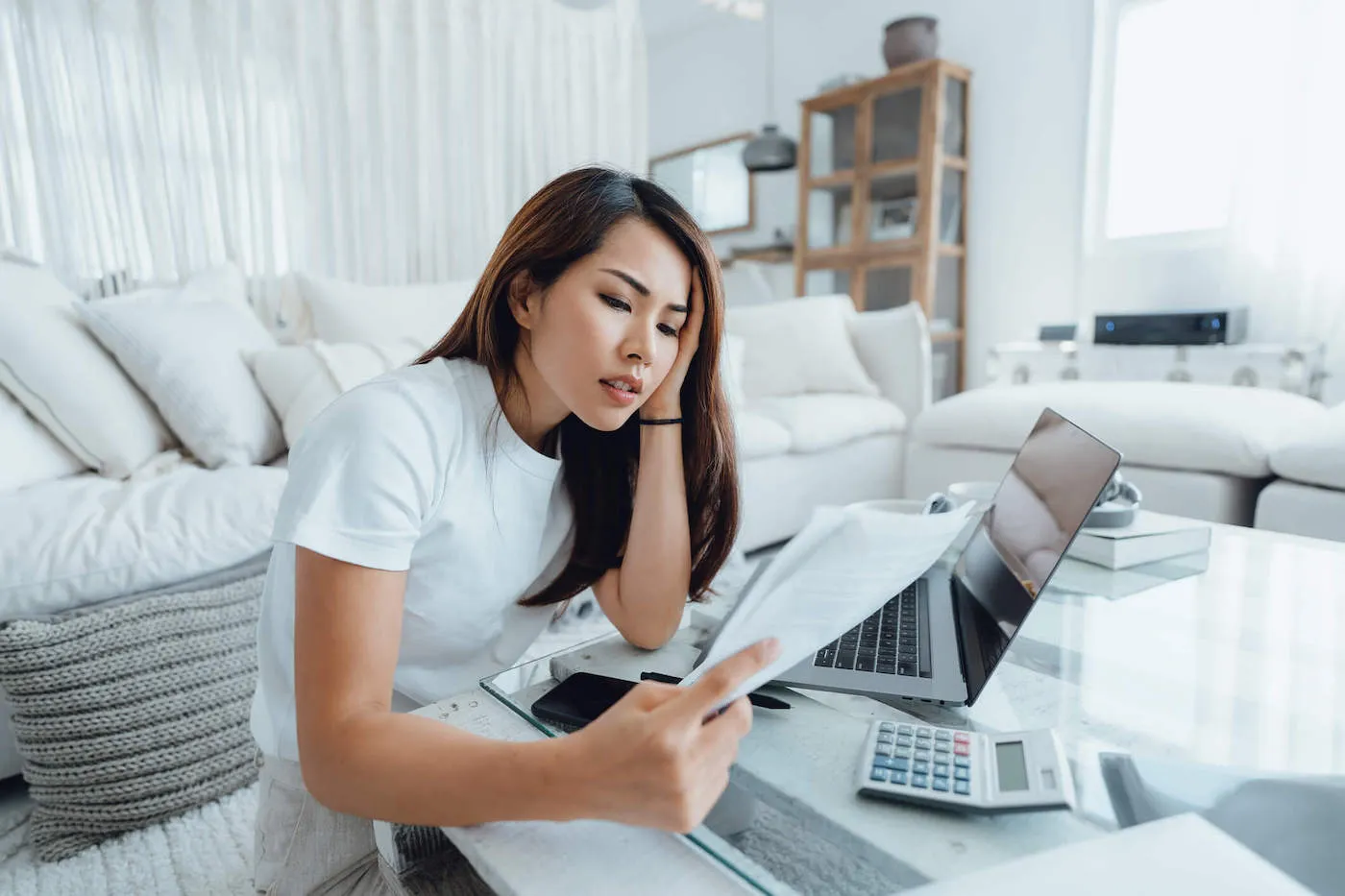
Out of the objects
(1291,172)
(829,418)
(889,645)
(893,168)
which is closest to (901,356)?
(829,418)

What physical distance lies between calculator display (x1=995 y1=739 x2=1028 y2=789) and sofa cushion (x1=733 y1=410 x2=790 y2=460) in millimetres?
1501

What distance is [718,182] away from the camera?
4.45 meters

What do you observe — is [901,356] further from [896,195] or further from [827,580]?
[827,580]

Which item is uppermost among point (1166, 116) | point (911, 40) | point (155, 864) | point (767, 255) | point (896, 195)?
point (911, 40)

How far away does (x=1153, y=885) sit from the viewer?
13.3 inches

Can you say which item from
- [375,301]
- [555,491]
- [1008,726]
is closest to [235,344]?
[375,301]

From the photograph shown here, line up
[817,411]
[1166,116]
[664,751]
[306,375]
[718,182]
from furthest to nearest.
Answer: [718,182] < [1166,116] < [817,411] < [306,375] < [664,751]

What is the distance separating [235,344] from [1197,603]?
5.82 ft

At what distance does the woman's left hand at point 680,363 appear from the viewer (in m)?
0.71

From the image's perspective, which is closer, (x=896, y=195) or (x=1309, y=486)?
(x=1309, y=486)

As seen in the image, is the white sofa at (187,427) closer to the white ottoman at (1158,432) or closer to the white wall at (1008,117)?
the white ottoman at (1158,432)

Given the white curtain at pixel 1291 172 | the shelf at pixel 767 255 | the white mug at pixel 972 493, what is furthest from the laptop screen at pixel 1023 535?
the shelf at pixel 767 255

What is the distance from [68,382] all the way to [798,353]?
1.98 m

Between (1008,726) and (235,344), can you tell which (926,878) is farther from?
(235,344)
